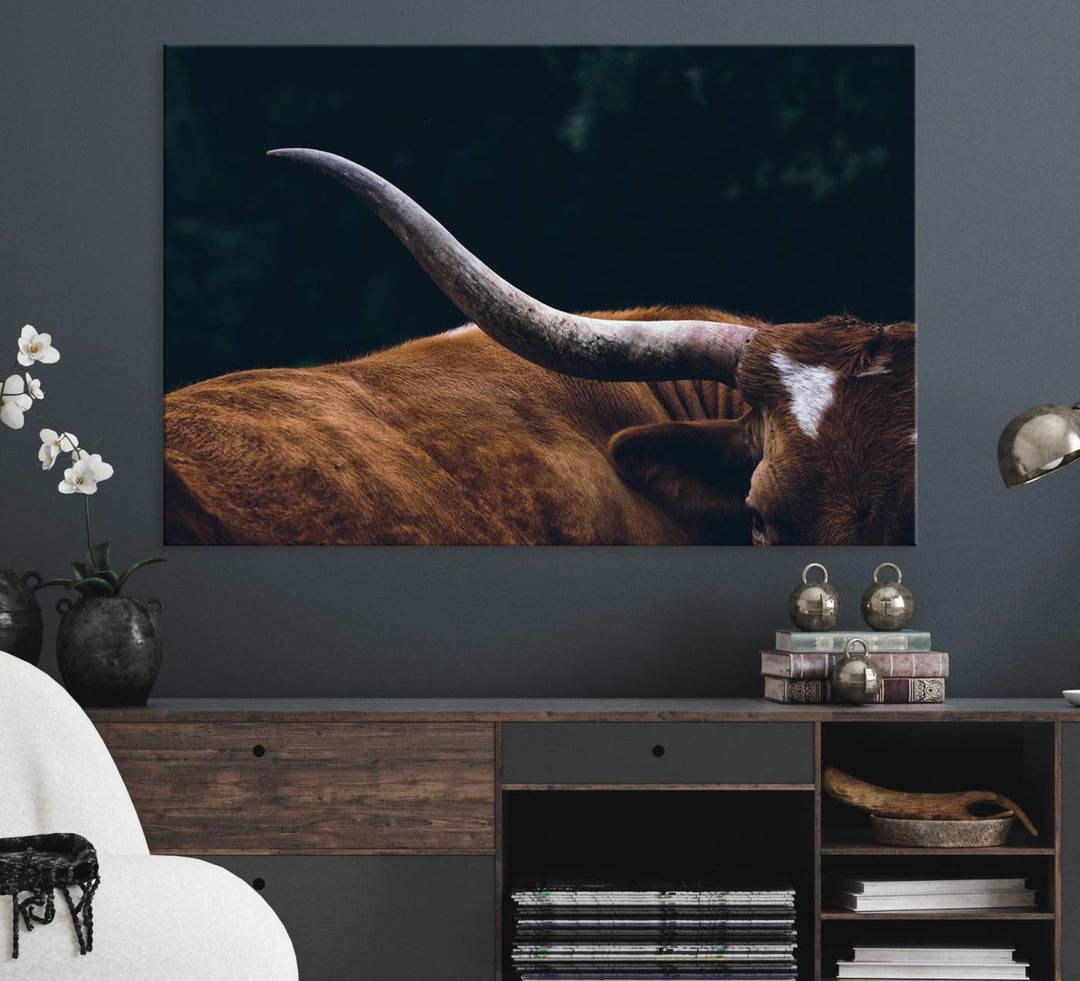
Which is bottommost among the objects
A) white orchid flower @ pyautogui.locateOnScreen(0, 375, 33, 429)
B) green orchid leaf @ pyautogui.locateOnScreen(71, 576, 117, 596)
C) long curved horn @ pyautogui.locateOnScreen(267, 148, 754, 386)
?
green orchid leaf @ pyautogui.locateOnScreen(71, 576, 117, 596)

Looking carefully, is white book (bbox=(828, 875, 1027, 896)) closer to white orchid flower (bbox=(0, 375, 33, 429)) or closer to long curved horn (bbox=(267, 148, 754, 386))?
long curved horn (bbox=(267, 148, 754, 386))

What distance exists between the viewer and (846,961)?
7.84ft

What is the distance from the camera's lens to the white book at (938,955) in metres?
2.35

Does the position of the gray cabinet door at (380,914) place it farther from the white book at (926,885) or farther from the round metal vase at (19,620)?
the white book at (926,885)

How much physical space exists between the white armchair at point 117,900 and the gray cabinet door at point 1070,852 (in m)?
1.47

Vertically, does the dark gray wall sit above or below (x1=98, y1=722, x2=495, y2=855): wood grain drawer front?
above

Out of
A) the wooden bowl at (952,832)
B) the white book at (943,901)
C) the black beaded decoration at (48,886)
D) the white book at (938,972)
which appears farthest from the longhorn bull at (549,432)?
the black beaded decoration at (48,886)

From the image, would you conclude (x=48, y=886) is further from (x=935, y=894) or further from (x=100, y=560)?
(x=935, y=894)

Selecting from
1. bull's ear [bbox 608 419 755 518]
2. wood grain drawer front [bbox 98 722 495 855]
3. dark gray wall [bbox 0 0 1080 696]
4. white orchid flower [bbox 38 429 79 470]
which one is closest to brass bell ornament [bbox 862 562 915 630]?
dark gray wall [bbox 0 0 1080 696]

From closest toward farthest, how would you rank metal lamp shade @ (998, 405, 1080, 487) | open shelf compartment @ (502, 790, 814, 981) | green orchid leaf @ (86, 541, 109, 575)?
metal lamp shade @ (998, 405, 1080, 487)
green orchid leaf @ (86, 541, 109, 575)
open shelf compartment @ (502, 790, 814, 981)

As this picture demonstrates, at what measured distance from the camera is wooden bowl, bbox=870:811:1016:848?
2342 mm

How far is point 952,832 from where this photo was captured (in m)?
2.34

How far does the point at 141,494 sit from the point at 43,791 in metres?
0.97

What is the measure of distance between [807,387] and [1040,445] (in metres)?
0.61
